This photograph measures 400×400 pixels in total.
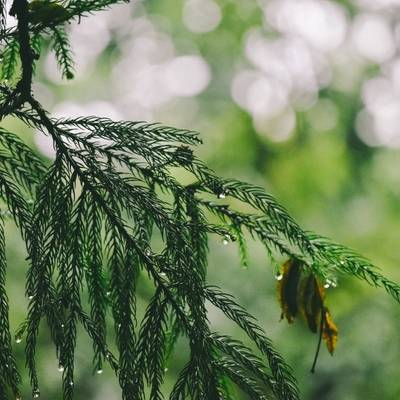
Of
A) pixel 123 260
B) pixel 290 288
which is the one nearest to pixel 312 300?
pixel 290 288

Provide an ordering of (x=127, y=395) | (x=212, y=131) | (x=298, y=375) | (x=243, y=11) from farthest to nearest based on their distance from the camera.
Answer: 1. (x=243, y=11)
2. (x=212, y=131)
3. (x=298, y=375)
4. (x=127, y=395)

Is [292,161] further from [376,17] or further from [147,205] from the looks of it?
[147,205]

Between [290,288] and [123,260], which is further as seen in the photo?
[290,288]

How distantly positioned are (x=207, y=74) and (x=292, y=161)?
152cm

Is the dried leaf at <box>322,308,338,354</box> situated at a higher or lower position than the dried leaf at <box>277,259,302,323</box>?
lower

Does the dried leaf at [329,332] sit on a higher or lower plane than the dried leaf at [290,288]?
lower

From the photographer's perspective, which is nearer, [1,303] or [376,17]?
[1,303]

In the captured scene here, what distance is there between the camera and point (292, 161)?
16.1 ft

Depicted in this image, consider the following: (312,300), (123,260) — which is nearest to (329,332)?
(312,300)

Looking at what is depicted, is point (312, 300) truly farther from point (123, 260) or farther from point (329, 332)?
point (123, 260)

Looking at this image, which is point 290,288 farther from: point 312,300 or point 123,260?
point 123,260

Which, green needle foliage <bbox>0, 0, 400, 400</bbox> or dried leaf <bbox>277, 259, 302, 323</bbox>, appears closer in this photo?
green needle foliage <bbox>0, 0, 400, 400</bbox>

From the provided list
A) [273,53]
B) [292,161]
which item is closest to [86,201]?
[292,161]

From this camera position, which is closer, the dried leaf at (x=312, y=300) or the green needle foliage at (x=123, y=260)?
the green needle foliage at (x=123, y=260)
